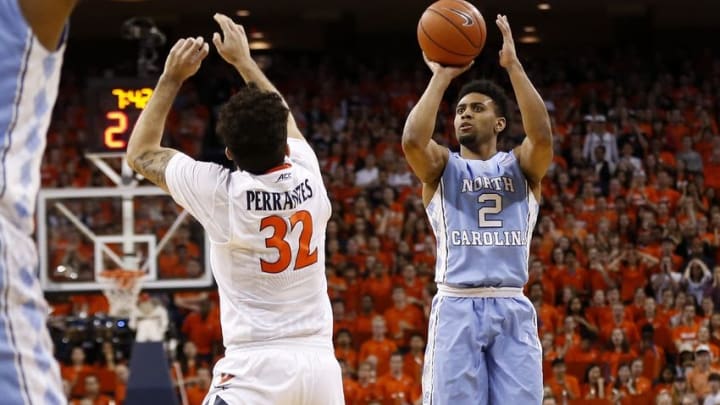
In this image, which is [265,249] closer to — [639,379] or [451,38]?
[451,38]

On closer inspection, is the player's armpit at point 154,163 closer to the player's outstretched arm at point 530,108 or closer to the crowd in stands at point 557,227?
the player's outstretched arm at point 530,108

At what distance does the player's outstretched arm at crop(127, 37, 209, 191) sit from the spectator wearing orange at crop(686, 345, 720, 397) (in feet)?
30.2

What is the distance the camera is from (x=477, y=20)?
6.30m

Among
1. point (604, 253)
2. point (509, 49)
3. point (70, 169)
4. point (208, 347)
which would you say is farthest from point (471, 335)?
point (70, 169)

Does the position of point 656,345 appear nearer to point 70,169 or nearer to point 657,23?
point 70,169

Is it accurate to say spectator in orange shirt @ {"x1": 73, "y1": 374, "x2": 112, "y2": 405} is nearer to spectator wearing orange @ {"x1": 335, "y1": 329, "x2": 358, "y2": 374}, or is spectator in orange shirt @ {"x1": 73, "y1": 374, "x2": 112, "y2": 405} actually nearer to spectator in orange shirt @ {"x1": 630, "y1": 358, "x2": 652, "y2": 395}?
A: spectator wearing orange @ {"x1": 335, "y1": 329, "x2": 358, "y2": 374}

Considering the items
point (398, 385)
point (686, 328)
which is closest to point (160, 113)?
point (398, 385)

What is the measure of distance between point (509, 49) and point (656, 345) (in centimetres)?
821

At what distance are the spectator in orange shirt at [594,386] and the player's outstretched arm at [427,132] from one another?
6799mm

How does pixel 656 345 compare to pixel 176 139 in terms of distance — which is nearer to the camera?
pixel 656 345

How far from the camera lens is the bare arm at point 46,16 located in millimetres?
2389

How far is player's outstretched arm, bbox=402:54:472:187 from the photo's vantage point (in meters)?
6.05

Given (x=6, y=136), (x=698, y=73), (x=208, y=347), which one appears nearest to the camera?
(x=6, y=136)

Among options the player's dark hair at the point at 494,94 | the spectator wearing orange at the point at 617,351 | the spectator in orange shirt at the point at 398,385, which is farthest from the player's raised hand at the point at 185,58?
the spectator wearing orange at the point at 617,351
